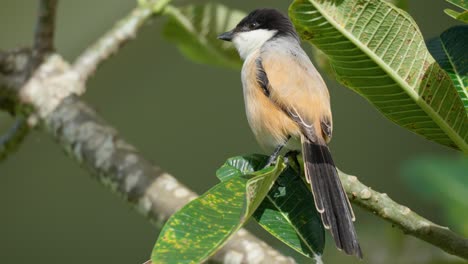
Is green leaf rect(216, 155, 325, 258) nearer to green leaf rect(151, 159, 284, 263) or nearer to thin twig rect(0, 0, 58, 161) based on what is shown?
green leaf rect(151, 159, 284, 263)

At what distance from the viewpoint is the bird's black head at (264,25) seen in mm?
2542

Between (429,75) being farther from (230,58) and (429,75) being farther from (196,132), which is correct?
(196,132)

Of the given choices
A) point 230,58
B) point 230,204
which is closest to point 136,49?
point 230,58

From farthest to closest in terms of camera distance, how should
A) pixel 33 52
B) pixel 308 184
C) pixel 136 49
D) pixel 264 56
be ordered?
pixel 136 49 < pixel 33 52 < pixel 264 56 < pixel 308 184

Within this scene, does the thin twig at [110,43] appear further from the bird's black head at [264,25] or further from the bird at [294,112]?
the bird at [294,112]

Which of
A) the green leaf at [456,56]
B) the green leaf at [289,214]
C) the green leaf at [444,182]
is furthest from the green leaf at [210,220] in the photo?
the green leaf at [444,182]

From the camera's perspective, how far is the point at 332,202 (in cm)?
158

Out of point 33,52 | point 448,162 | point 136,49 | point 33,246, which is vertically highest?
point 33,52

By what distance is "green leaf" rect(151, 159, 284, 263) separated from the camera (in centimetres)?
123

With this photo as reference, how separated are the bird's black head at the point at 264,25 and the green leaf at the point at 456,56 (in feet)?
3.15

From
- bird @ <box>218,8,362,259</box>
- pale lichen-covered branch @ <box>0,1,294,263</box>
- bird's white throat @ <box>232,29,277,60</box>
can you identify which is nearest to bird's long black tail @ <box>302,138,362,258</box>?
bird @ <box>218,8,362,259</box>

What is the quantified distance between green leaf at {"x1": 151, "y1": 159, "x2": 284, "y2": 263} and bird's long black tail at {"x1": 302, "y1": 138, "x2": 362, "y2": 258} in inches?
9.9

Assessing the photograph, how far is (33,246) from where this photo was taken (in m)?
4.24

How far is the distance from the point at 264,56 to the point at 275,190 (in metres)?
0.72
